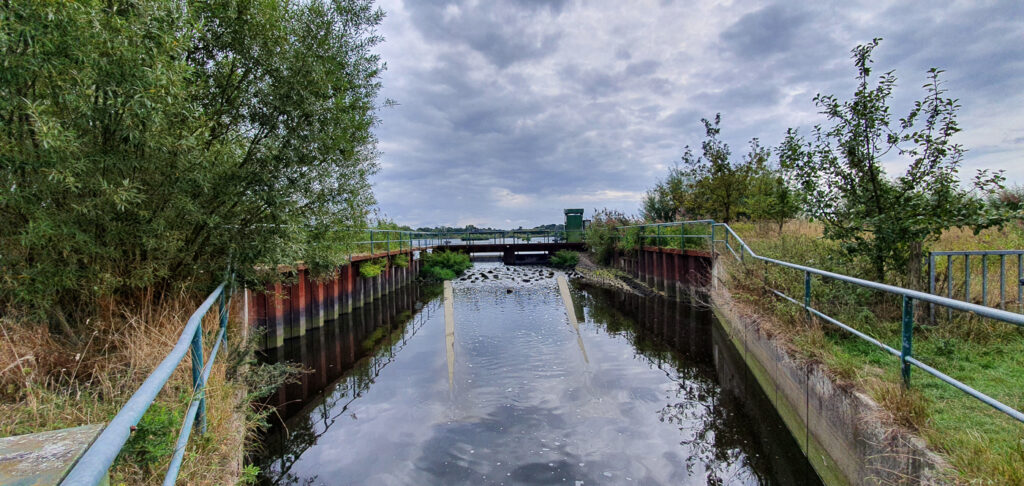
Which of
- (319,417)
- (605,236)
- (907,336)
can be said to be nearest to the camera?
(907,336)

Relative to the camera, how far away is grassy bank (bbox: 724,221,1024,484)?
8.07 feet

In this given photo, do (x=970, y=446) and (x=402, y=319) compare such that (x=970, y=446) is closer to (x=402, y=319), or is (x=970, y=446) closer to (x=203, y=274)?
(x=203, y=274)

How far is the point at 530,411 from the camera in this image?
5719 mm

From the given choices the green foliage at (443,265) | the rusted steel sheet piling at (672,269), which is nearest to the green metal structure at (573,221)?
the green foliage at (443,265)

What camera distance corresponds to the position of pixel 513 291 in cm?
1559

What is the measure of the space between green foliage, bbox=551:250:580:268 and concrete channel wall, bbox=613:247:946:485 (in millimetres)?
16147

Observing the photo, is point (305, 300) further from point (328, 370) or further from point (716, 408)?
point (716, 408)

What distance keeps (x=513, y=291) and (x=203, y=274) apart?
11224mm

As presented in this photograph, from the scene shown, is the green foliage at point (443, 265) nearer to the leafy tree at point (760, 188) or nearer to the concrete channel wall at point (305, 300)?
the concrete channel wall at point (305, 300)

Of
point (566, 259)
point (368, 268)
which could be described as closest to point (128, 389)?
point (368, 268)

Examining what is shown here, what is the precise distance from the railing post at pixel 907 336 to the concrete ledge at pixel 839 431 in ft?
0.98

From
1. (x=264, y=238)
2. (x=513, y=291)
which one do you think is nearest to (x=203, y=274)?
(x=264, y=238)

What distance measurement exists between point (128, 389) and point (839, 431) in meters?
5.41

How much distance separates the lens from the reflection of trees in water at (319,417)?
15.0 feet
